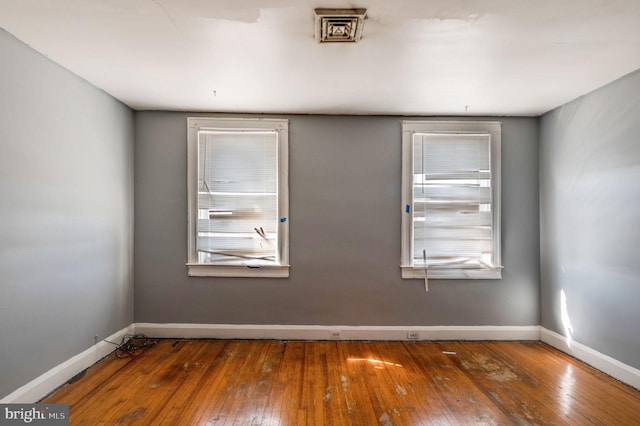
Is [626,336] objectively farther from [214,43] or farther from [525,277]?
[214,43]

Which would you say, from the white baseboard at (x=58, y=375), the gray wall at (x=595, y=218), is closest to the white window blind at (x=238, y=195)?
the white baseboard at (x=58, y=375)

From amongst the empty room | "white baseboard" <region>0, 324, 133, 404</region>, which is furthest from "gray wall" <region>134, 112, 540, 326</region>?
"white baseboard" <region>0, 324, 133, 404</region>

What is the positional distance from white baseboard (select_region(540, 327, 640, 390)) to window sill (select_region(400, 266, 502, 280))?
82 centimetres

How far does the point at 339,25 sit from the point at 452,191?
2.45 metres

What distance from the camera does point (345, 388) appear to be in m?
2.61

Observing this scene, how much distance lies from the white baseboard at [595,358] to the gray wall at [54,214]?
477 centimetres

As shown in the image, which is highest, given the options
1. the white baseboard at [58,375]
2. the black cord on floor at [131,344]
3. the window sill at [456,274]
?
the window sill at [456,274]

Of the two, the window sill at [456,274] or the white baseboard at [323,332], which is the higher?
the window sill at [456,274]

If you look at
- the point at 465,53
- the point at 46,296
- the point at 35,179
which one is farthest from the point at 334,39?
the point at 46,296

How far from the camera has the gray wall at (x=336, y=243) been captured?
3.67m

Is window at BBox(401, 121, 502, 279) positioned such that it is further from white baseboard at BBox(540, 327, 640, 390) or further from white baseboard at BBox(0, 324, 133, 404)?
white baseboard at BBox(0, 324, 133, 404)

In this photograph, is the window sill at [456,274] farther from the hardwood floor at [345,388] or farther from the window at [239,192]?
the window at [239,192]

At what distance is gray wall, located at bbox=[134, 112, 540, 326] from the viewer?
3.67 meters

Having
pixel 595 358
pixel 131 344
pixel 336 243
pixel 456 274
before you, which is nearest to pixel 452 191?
pixel 456 274
